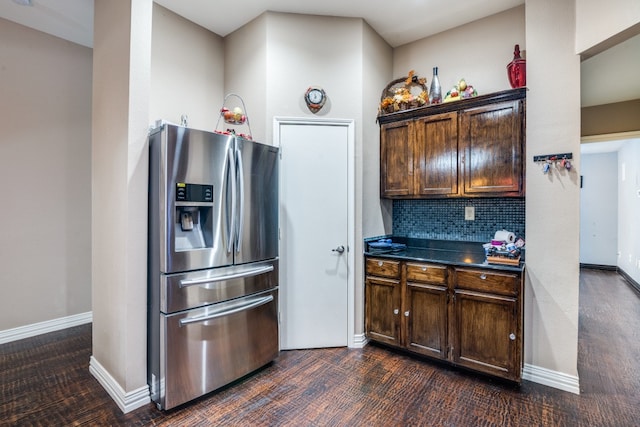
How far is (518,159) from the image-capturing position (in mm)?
2471

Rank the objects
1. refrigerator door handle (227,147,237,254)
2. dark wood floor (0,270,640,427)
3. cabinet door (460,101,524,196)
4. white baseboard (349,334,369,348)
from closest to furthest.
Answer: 1. dark wood floor (0,270,640,427)
2. refrigerator door handle (227,147,237,254)
3. cabinet door (460,101,524,196)
4. white baseboard (349,334,369,348)

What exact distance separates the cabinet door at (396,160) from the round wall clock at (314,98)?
727 millimetres

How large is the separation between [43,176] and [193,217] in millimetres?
2340

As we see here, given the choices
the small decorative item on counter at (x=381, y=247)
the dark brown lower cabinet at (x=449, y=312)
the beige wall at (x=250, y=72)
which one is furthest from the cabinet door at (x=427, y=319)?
the beige wall at (x=250, y=72)

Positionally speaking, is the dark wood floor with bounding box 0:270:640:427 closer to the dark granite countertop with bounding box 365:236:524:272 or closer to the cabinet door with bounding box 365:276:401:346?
the cabinet door with bounding box 365:276:401:346

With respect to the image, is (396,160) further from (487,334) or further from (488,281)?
(487,334)

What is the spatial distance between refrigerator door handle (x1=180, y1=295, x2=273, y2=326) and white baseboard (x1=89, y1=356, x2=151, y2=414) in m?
0.59

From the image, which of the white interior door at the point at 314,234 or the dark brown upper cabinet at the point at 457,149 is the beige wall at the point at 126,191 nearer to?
the white interior door at the point at 314,234

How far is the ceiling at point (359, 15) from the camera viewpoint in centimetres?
275

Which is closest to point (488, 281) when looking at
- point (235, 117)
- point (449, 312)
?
point (449, 312)

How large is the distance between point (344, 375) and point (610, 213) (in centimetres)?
768

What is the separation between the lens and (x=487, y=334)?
235cm

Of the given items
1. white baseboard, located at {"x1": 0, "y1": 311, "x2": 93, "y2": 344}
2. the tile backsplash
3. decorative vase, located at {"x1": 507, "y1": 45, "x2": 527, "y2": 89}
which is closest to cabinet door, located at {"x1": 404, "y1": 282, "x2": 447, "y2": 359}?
the tile backsplash

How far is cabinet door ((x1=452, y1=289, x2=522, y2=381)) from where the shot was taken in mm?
2246
